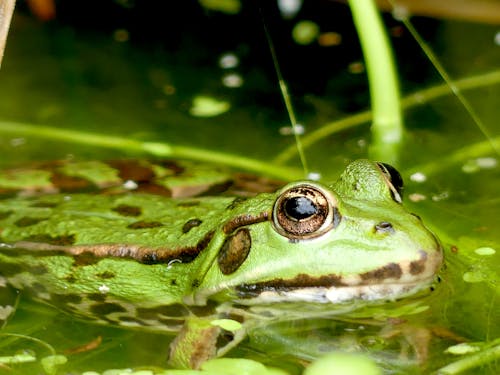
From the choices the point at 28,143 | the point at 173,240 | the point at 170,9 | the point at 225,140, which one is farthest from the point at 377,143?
the point at 170,9

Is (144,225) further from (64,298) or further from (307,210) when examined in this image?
(307,210)

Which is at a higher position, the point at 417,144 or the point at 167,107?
the point at 167,107

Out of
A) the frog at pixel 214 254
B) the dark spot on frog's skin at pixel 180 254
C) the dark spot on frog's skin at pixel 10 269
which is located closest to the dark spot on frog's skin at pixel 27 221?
the frog at pixel 214 254

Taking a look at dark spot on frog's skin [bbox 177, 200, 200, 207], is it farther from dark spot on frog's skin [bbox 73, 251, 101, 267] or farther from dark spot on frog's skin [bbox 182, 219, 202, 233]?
dark spot on frog's skin [bbox 73, 251, 101, 267]

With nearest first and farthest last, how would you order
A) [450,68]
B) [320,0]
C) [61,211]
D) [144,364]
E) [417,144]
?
[144,364]
[61,211]
[417,144]
[450,68]
[320,0]

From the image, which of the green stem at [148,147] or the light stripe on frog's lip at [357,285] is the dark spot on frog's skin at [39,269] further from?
the green stem at [148,147]

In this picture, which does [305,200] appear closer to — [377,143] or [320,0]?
[377,143]

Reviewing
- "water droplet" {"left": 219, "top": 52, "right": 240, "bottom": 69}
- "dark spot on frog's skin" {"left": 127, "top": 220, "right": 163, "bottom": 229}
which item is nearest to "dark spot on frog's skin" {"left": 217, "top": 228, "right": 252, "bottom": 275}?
"dark spot on frog's skin" {"left": 127, "top": 220, "right": 163, "bottom": 229}
